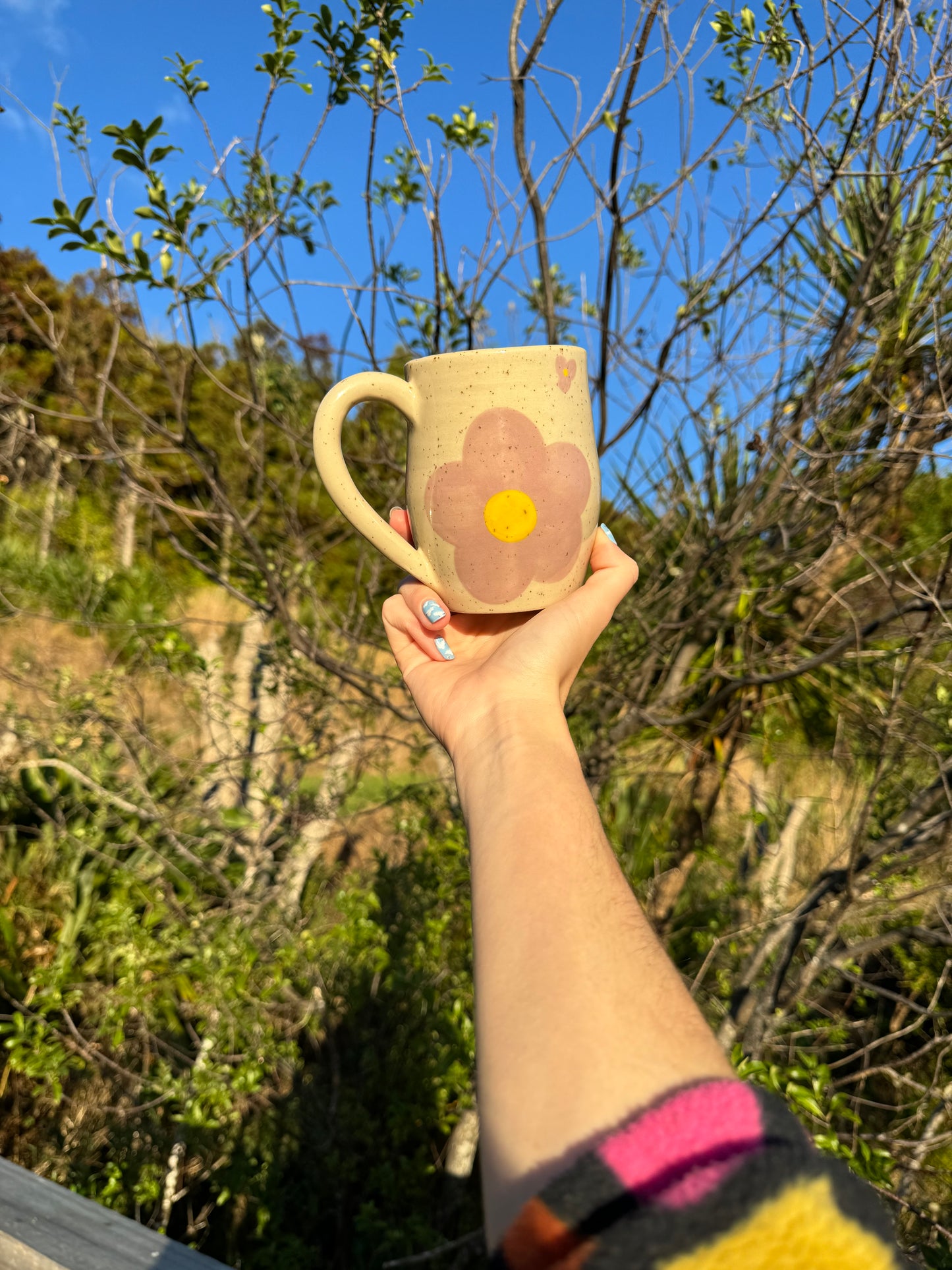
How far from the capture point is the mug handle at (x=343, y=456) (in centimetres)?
127

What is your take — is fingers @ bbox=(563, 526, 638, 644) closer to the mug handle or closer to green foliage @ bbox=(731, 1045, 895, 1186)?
the mug handle

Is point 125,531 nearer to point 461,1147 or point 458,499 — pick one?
point 461,1147

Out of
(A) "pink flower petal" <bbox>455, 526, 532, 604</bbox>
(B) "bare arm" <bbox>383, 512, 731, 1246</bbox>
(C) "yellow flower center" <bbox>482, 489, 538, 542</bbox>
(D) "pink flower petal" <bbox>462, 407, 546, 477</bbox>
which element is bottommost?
(B) "bare arm" <bbox>383, 512, 731, 1246</bbox>

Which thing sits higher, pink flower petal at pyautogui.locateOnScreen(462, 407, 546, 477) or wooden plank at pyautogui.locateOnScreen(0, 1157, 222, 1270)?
pink flower petal at pyautogui.locateOnScreen(462, 407, 546, 477)

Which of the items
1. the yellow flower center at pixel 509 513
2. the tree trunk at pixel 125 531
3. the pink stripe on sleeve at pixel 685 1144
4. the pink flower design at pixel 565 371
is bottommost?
the pink stripe on sleeve at pixel 685 1144

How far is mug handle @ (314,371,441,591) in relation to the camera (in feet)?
4.16

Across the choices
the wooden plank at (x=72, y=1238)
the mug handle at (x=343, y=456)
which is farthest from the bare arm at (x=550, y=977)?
the wooden plank at (x=72, y=1238)

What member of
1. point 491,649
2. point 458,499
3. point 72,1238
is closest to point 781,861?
point 491,649

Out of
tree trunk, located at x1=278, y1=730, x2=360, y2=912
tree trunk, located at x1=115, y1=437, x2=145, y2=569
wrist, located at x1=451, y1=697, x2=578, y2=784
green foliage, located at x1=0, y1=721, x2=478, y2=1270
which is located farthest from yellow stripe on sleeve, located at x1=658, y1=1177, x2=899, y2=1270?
tree trunk, located at x1=115, y1=437, x2=145, y2=569

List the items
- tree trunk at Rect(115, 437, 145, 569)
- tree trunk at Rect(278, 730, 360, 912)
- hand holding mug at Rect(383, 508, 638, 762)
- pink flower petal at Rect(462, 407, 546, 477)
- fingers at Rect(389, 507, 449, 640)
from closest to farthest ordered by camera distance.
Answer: hand holding mug at Rect(383, 508, 638, 762), pink flower petal at Rect(462, 407, 546, 477), fingers at Rect(389, 507, 449, 640), tree trunk at Rect(278, 730, 360, 912), tree trunk at Rect(115, 437, 145, 569)

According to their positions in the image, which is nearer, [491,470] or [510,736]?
[510,736]

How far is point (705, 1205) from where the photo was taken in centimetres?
48

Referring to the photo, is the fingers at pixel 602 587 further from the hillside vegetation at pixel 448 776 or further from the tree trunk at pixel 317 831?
the tree trunk at pixel 317 831

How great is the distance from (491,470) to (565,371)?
18cm
